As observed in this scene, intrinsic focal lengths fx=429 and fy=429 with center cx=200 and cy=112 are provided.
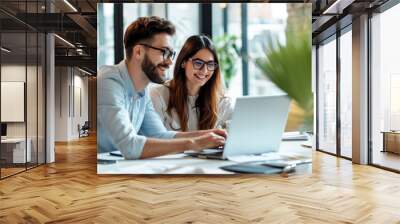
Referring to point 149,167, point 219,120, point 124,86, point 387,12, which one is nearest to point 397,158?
point 387,12

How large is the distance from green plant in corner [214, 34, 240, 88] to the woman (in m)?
0.08

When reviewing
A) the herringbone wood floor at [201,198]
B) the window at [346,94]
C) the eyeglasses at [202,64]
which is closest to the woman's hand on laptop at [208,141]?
the herringbone wood floor at [201,198]

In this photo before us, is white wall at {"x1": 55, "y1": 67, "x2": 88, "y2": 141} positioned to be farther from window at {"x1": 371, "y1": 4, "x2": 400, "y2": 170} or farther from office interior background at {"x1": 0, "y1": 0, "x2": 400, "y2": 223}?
window at {"x1": 371, "y1": 4, "x2": 400, "y2": 170}

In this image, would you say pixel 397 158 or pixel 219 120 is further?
pixel 397 158

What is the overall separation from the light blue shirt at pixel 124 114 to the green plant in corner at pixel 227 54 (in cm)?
111

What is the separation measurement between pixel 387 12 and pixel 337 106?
9.13 ft

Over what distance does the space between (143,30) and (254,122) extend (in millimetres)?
2035

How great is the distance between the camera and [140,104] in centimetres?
598

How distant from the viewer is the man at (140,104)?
19.6 ft

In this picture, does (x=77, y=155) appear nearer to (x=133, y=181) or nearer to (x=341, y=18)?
(x=133, y=181)

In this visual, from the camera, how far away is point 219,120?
608cm

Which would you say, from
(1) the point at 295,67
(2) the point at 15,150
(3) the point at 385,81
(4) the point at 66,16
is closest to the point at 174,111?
(1) the point at 295,67

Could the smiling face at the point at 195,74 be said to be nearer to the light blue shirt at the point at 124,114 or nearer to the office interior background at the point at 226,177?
the office interior background at the point at 226,177

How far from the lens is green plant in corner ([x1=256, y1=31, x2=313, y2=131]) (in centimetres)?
612
